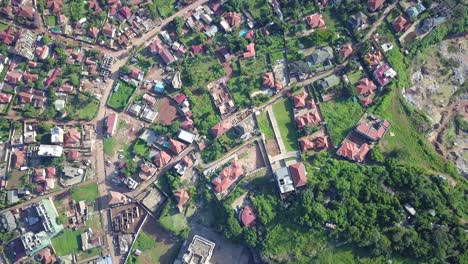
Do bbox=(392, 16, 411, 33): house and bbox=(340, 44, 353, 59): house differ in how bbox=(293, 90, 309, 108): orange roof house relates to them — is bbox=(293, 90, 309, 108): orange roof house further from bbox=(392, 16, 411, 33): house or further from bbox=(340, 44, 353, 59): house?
bbox=(392, 16, 411, 33): house

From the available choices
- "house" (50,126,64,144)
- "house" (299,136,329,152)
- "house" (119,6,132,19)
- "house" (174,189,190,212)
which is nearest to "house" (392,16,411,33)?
"house" (299,136,329,152)

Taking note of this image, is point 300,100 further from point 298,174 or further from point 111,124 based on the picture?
point 111,124

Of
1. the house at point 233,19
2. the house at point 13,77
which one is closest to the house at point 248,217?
the house at point 233,19

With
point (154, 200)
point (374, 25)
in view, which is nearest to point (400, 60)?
point (374, 25)

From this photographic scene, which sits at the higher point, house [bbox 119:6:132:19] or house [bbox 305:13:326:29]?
house [bbox 119:6:132:19]

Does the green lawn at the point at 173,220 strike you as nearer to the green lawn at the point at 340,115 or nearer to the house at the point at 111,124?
the house at the point at 111,124

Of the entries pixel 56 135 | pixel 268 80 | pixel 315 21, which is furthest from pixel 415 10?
pixel 56 135
